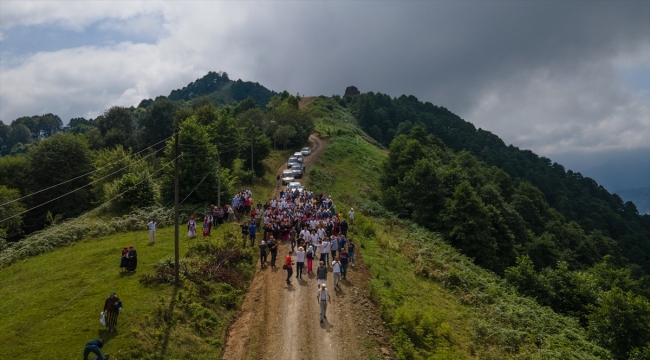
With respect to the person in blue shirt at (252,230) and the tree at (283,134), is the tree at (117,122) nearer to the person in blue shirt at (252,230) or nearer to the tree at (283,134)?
the tree at (283,134)

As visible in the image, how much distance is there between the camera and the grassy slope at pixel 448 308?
730 inches

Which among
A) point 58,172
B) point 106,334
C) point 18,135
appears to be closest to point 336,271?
point 106,334

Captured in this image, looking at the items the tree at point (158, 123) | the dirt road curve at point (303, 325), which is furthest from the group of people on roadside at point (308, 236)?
the tree at point (158, 123)

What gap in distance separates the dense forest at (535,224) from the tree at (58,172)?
37365mm

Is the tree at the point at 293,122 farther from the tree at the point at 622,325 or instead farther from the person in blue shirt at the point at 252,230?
the tree at the point at 622,325

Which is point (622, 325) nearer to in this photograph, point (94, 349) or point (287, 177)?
point (94, 349)

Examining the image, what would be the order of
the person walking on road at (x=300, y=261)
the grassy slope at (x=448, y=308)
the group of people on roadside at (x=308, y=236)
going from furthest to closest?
the group of people on roadside at (x=308, y=236) < the person walking on road at (x=300, y=261) < the grassy slope at (x=448, y=308)

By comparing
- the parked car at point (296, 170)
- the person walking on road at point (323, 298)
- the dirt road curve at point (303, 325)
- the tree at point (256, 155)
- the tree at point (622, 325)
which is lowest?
the tree at point (622, 325)

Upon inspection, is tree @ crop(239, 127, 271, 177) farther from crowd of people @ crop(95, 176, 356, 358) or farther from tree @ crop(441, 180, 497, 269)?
tree @ crop(441, 180, 497, 269)

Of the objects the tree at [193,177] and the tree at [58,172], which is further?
the tree at [58,172]

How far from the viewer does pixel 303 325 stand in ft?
60.1

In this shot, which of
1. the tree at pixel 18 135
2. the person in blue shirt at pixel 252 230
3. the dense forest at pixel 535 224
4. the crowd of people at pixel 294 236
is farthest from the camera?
the tree at pixel 18 135

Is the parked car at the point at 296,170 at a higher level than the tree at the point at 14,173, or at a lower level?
higher

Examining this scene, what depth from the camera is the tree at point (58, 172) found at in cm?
4719
